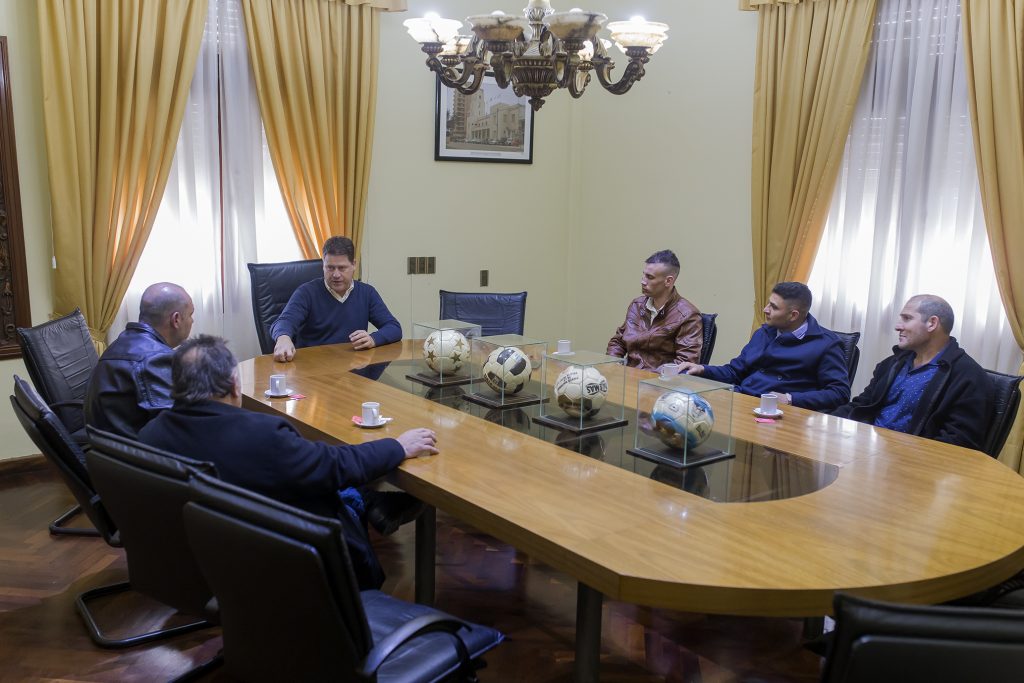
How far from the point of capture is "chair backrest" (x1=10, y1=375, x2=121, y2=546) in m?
2.74

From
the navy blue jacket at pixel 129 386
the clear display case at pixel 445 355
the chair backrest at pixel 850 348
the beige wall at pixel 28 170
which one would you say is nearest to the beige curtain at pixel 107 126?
the beige wall at pixel 28 170

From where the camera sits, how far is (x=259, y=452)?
2273 mm

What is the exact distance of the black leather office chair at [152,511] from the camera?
7.01ft

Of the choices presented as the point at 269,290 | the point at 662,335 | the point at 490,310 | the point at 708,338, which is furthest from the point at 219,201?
the point at 708,338

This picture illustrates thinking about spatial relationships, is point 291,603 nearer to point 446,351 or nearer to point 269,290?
point 446,351

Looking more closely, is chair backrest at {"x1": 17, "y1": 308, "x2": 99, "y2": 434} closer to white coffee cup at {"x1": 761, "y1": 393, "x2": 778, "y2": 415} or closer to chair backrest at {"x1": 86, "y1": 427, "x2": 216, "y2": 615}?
chair backrest at {"x1": 86, "y1": 427, "x2": 216, "y2": 615}

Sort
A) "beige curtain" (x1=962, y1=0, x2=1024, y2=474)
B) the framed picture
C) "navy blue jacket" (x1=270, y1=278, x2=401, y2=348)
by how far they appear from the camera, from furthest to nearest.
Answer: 1. the framed picture
2. "navy blue jacket" (x1=270, y1=278, x2=401, y2=348)
3. "beige curtain" (x1=962, y1=0, x2=1024, y2=474)

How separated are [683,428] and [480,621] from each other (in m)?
1.08

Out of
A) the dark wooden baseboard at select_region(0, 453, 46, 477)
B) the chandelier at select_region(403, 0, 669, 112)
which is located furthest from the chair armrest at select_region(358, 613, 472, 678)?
the dark wooden baseboard at select_region(0, 453, 46, 477)

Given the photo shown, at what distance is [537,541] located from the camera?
81.3 inches

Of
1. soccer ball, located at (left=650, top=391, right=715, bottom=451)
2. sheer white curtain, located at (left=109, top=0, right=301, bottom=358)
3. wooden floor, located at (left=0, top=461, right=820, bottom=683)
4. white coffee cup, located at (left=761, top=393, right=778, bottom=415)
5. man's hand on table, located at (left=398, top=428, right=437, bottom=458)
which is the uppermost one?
sheer white curtain, located at (left=109, top=0, right=301, bottom=358)

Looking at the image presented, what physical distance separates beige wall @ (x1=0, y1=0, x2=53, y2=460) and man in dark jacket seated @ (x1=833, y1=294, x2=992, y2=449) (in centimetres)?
374

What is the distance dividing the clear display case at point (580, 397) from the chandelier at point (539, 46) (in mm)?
944

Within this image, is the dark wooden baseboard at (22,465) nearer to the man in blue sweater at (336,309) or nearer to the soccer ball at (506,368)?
the man in blue sweater at (336,309)
